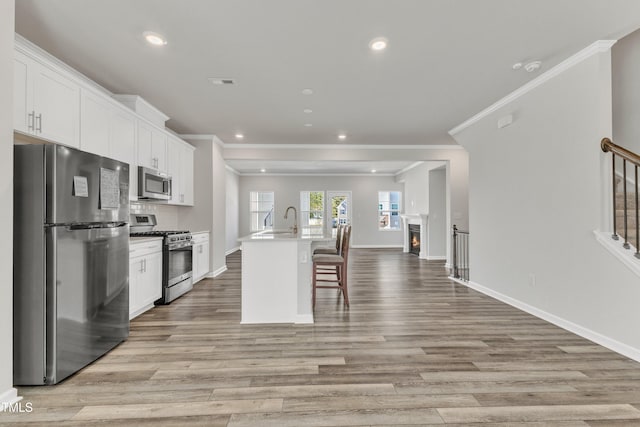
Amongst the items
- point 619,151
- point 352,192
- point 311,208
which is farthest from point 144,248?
point 352,192

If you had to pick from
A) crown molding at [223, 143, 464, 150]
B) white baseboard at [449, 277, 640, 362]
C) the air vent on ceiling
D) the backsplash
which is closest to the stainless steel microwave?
the backsplash

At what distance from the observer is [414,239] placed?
9.38m

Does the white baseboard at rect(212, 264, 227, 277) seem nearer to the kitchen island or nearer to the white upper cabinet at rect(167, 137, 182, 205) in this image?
the white upper cabinet at rect(167, 137, 182, 205)

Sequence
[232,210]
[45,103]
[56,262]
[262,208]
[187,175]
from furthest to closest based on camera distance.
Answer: [262,208]
[232,210]
[187,175]
[45,103]
[56,262]

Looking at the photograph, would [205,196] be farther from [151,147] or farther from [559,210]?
[559,210]

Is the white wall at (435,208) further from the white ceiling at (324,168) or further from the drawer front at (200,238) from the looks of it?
the drawer front at (200,238)

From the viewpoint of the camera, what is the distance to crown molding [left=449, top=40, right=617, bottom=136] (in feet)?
9.20

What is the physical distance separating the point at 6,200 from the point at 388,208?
32.9ft

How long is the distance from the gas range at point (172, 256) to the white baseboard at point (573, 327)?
173 inches

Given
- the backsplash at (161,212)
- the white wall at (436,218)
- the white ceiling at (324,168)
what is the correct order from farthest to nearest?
the white ceiling at (324,168), the white wall at (436,218), the backsplash at (161,212)

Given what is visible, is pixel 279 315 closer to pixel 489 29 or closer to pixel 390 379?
pixel 390 379

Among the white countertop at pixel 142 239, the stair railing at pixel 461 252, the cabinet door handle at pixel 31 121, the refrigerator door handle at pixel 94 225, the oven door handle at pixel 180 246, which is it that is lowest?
the stair railing at pixel 461 252

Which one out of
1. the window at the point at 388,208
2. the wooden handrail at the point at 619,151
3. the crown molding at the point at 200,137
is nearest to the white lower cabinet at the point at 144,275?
the crown molding at the point at 200,137

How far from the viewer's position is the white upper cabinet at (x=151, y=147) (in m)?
4.09
